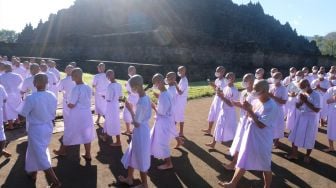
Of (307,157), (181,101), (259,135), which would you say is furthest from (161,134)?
(307,157)

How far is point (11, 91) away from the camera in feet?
31.5

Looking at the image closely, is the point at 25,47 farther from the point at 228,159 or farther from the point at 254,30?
the point at 228,159

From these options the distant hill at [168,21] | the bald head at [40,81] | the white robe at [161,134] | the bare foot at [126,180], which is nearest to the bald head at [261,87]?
the white robe at [161,134]

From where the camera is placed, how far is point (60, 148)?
737cm

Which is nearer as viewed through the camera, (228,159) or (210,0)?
(228,159)

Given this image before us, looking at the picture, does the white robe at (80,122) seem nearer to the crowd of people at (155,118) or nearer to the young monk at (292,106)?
the crowd of people at (155,118)

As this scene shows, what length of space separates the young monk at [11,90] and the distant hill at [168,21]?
21016 mm

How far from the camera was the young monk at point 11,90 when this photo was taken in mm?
9266

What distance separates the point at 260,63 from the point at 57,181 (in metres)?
24.2

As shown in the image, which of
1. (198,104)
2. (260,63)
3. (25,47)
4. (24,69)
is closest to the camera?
(24,69)

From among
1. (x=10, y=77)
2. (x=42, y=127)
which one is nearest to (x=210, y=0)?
(x=10, y=77)

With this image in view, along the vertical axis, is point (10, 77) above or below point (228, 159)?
above

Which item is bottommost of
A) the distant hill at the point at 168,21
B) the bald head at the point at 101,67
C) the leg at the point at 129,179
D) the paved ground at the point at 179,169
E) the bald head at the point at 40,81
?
the paved ground at the point at 179,169

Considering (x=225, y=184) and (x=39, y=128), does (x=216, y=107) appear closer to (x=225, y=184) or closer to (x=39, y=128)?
(x=225, y=184)
